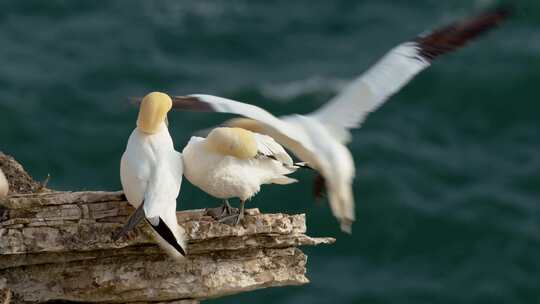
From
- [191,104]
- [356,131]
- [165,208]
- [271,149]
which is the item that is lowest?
[165,208]

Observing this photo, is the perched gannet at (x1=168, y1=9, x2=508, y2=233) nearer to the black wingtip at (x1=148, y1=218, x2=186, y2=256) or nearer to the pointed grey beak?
the pointed grey beak

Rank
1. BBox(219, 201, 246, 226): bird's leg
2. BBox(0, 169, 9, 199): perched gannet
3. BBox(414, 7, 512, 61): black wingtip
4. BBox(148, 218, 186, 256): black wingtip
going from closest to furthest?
BBox(148, 218, 186, 256): black wingtip → BBox(0, 169, 9, 199): perched gannet → BBox(219, 201, 246, 226): bird's leg → BBox(414, 7, 512, 61): black wingtip

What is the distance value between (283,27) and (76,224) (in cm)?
1751

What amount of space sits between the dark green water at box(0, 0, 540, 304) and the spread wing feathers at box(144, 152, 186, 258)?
1099cm

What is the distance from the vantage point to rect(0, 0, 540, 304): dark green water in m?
20.9

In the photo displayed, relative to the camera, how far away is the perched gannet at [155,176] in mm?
8680

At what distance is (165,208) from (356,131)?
14230 mm

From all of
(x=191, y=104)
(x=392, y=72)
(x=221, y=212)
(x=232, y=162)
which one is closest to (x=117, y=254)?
(x=221, y=212)

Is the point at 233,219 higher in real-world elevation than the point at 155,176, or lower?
lower

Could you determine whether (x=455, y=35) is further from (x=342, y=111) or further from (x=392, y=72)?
(x=342, y=111)

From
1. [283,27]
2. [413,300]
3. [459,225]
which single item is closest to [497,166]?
[459,225]

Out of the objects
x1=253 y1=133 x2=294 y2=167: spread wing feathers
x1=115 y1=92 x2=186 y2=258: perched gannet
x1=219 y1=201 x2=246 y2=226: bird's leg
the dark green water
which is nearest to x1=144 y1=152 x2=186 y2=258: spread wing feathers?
x1=115 y1=92 x2=186 y2=258: perched gannet

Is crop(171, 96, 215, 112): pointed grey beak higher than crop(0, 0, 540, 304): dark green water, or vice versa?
crop(0, 0, 540, 304): dark green water

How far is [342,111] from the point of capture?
989 cm
